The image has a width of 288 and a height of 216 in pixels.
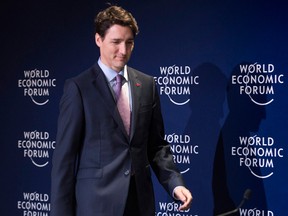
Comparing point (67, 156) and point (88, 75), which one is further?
point (88, 75)

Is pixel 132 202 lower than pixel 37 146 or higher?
lower

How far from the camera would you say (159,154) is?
111 inches

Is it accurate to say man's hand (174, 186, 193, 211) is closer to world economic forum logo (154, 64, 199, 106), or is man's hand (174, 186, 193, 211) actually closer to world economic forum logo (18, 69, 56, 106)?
world economic forum logo (154, 64, 199, 106)

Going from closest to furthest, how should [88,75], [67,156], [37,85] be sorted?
[67,156]
[88,75]
[37,85]

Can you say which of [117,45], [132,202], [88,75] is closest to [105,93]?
[88,75]

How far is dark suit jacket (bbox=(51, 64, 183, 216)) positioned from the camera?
2582 millimetres

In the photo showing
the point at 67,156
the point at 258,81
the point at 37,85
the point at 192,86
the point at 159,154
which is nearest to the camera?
the point at 67,156

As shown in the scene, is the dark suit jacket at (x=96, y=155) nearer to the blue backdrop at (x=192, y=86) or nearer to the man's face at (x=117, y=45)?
the man's face at (x=117, y=45)

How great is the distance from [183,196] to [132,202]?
236mm

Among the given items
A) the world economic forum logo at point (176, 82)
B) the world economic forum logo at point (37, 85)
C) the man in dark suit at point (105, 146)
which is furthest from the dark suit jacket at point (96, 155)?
the world economic forum logo at point (37, 85)

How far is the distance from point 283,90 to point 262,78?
148 millimetres

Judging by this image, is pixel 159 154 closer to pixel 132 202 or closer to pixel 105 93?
pixel 132 202

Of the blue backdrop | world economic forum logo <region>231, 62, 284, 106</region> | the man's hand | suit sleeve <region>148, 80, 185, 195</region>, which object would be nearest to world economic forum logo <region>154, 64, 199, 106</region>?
the blue backdrop

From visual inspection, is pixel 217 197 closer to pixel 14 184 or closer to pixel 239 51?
pixel 239 51
